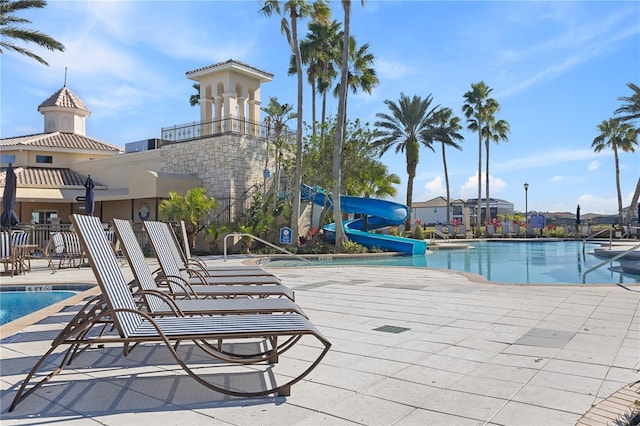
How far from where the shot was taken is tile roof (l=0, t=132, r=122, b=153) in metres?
29.7

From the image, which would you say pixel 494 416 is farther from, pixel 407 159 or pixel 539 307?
pixel 407 159

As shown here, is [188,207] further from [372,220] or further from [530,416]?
[530,416]

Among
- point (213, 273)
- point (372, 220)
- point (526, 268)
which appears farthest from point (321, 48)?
point (213, 273)

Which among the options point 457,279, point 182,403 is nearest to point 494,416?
point 182,403

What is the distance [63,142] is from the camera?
101ft

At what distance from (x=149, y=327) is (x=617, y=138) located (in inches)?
2059

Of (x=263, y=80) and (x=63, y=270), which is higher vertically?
(x=263, y=80)

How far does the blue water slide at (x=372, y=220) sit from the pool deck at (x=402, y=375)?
15.6 m

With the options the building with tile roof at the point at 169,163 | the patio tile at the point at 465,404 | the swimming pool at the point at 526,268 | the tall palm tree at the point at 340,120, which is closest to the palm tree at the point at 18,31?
the building with tile roof at the point at 169,163

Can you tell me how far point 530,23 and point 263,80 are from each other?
20295mm

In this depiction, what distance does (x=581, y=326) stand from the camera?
569cm

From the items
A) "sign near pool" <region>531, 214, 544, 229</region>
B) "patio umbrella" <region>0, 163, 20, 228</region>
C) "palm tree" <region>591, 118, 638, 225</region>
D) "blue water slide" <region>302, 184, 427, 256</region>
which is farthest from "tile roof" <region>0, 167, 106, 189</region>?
"palm tree" <region>591, 118, 638, 225</region>

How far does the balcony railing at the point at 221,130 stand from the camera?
25.4m

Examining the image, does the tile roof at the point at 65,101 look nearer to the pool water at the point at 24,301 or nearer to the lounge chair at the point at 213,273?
the pool water at the point at 24,301
